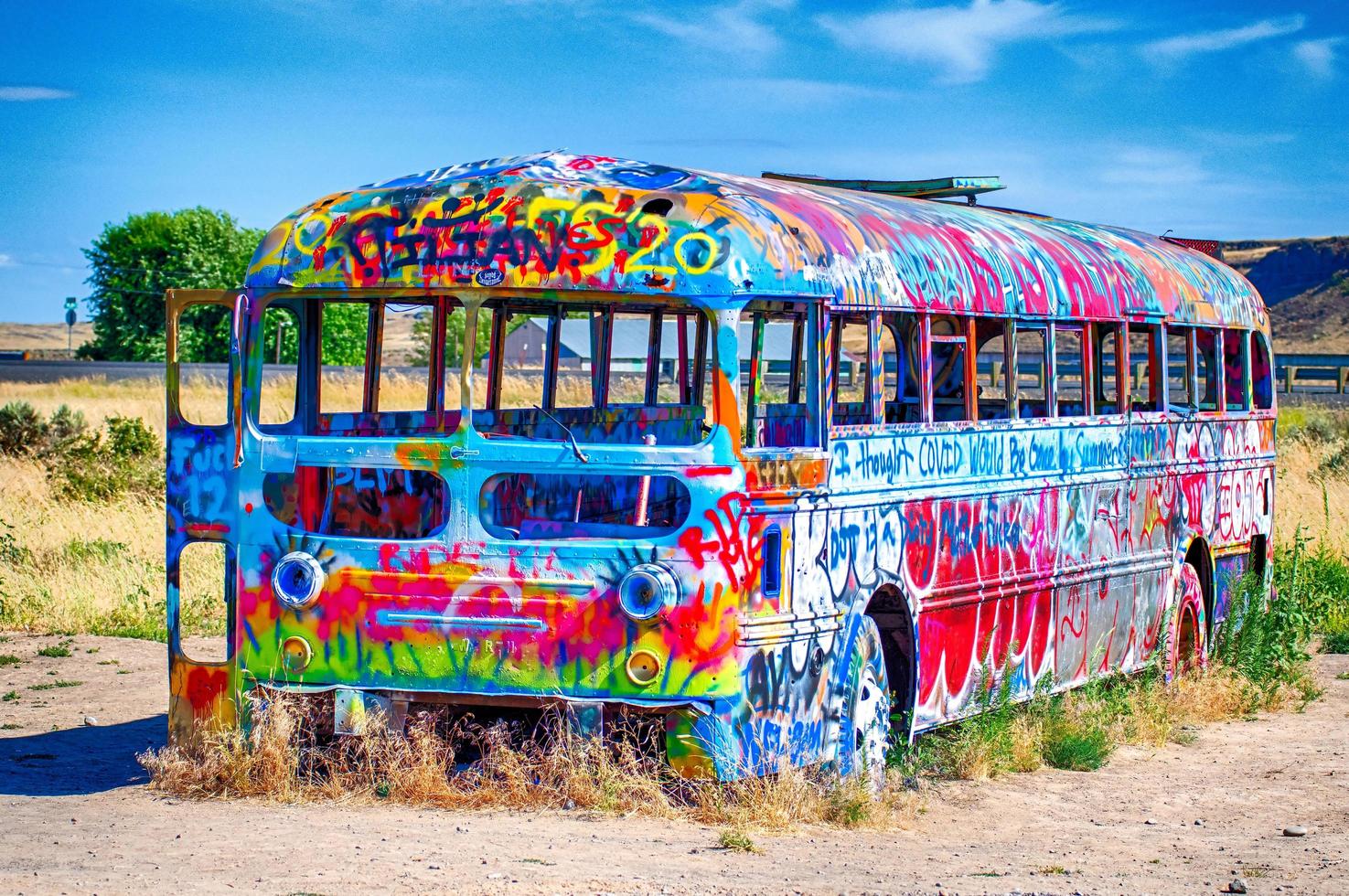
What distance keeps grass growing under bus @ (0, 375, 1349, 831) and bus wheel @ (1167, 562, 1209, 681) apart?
0.14 m

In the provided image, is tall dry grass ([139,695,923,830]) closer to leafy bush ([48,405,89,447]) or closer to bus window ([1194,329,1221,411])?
bus window ([1194,329,1221,411])

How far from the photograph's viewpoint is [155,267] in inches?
2542

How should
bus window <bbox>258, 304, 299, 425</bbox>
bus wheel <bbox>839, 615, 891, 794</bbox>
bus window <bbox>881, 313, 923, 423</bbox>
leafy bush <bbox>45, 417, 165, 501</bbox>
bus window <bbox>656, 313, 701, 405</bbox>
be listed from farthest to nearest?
leafy bush <bbox>45, 417, 165, 501</bbox>, bus window <bbox>258, 304, 299, 425</bbox>, bus window <bbox>881, 313, 923, 423</bbox>, bus window <bbox>656, 313, 701, 405</bbox>, bus wheel <bbox>839, 615, 891, 794</bbox>

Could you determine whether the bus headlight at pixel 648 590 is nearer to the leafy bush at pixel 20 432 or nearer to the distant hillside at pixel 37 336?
the leafy bush at pixel 20 432

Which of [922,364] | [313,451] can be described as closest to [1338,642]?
[922,364]

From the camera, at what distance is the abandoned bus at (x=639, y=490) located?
7852 mm

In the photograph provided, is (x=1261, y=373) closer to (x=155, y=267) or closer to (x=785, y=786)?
(x=785, y=786)

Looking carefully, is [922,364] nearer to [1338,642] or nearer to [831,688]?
[831,688]

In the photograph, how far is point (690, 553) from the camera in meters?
7.76

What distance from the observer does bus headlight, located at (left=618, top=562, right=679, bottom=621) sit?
7754 millimetres

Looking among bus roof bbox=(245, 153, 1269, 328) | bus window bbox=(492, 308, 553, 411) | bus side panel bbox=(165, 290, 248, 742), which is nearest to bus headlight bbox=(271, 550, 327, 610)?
bus side panel bbox=(165, 290, 248, 742)

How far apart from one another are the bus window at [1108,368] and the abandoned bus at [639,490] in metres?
1.06

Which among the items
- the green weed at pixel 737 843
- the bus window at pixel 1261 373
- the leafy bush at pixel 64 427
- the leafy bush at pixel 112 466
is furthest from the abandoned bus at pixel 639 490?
the leafy bush at pixel 64 427

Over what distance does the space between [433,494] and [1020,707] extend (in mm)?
3536
